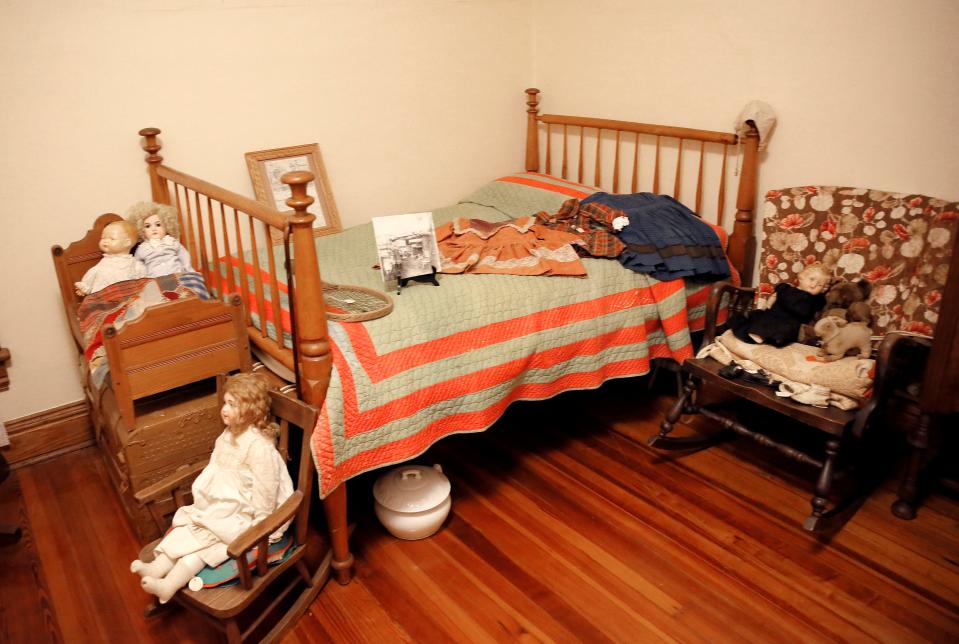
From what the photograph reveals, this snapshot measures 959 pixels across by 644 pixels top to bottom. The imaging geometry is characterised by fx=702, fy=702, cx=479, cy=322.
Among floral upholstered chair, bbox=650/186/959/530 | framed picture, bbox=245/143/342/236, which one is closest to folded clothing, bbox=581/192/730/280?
floral upholstered chair, bbox=650/186/959/530

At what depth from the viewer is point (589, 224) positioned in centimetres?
300

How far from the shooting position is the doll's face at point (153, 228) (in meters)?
2.60

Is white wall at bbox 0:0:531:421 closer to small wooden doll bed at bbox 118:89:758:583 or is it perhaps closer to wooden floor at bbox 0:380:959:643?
small wooden doll bed at bbox 118:89:758:583

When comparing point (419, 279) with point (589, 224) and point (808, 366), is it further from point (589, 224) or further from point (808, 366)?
point (808, 366)

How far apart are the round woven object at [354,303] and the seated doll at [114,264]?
766 millimetres

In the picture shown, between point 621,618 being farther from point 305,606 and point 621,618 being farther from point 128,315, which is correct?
point 128,315

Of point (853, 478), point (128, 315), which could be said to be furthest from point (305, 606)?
point (853, 478)

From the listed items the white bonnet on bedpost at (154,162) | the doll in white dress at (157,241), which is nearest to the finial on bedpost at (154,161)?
the white bonnet on bedpost at (154,162)

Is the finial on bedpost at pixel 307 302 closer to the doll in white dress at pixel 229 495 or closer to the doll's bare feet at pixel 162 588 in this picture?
the doll in white dress at pixel 229 495

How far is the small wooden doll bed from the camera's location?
6.56 ft

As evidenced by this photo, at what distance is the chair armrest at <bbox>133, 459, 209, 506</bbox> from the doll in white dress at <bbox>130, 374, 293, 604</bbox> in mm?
61

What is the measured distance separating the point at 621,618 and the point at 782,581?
1.71 feet

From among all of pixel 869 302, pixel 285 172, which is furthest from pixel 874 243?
pixel 285 172

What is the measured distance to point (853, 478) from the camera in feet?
8.38
